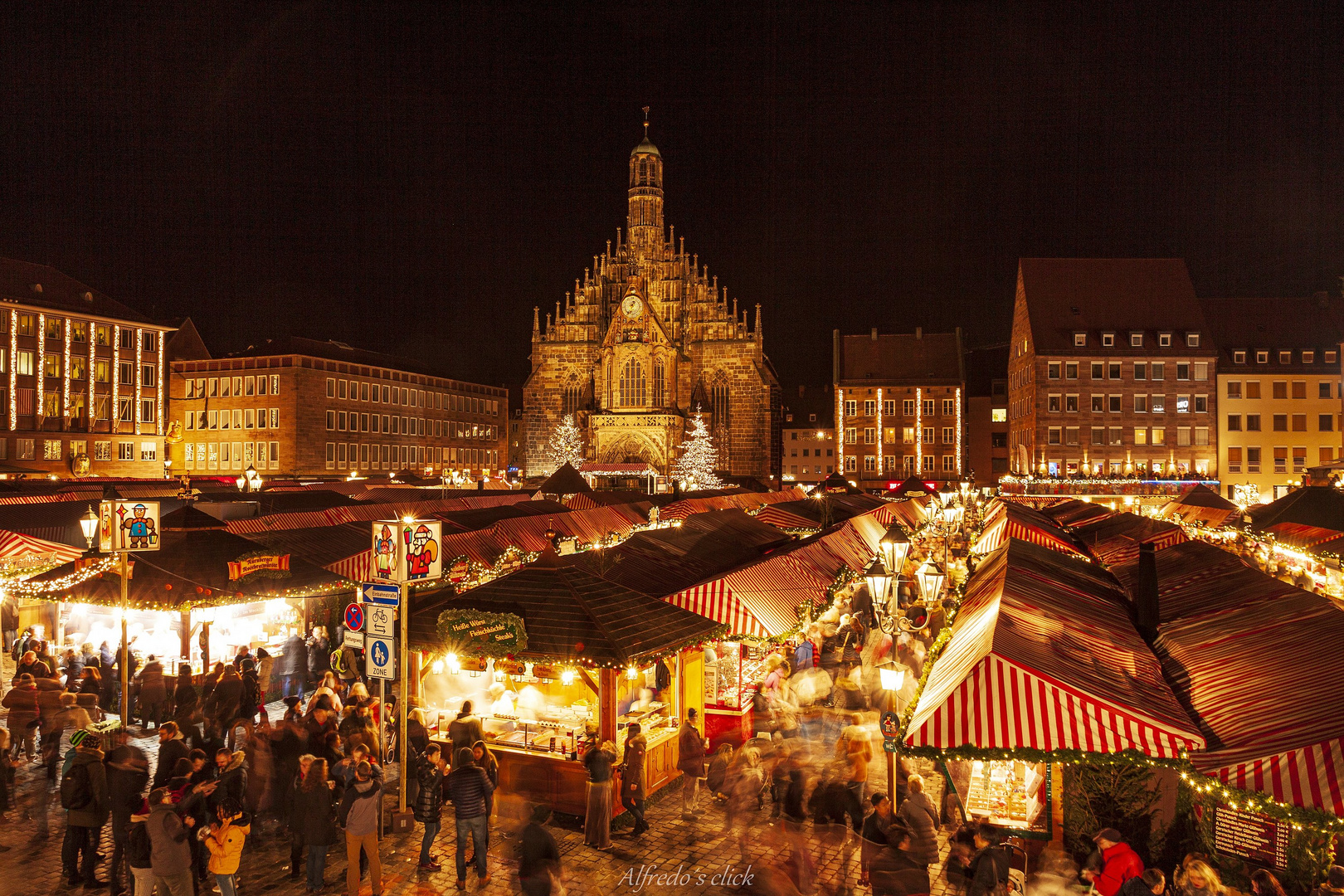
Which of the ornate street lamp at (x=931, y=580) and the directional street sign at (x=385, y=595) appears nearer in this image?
the directional street sign at (x=385, y=595)

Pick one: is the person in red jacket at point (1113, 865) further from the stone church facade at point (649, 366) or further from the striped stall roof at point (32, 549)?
the stone church facade at point (649, 366)

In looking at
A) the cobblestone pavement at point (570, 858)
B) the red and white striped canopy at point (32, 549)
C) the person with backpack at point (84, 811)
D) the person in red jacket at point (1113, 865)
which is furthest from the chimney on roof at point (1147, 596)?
the red and white striped canopy at point (32, 549)

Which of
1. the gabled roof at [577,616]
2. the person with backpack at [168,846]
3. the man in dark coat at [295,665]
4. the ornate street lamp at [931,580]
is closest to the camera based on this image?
the person with backpack at [168,846]

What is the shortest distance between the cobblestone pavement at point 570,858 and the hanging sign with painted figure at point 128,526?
3.54 meters

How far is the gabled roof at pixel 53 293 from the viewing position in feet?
162

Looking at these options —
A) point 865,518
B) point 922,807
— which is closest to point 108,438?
point 865,518

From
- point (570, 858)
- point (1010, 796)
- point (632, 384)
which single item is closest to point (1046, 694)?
point (1010, 796)

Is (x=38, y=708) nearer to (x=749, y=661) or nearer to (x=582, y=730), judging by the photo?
(x=582, y=730)

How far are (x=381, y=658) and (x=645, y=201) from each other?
62.6 meters

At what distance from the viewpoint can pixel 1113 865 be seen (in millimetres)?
6375

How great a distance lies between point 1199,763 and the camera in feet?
18.3

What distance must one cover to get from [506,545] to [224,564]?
19.4 ft

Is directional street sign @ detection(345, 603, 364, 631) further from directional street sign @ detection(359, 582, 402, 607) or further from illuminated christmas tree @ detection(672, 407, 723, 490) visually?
illuminated christmas tree @ detection(672, 407, 723, 490)

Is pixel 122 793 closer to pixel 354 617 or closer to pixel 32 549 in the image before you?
pixel 354 617
